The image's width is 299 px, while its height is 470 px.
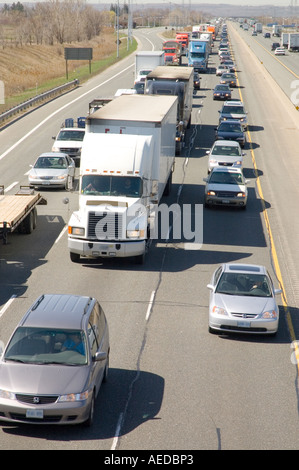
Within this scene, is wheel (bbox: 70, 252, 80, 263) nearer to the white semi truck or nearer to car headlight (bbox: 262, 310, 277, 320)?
the white semi truck

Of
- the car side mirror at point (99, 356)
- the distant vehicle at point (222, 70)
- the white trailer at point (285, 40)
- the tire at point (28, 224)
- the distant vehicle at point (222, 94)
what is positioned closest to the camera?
the car side mirror at point (99, 356)

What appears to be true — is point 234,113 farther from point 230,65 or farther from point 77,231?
point 230,65

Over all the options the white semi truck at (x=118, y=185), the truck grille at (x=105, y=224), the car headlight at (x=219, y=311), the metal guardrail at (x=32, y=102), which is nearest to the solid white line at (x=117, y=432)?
the car headlight at (x=219, y=311)

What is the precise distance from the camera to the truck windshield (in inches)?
906

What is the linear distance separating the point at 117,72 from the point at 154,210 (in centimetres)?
6685

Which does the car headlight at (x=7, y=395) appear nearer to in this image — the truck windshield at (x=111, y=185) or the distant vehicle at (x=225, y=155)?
the truck windshield at (x=111, y=185)

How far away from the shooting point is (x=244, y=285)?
17766 millimetres

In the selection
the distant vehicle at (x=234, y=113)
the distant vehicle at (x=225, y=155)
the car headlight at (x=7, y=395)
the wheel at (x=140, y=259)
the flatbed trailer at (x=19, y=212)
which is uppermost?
the car headlight at (x=7, y=395)

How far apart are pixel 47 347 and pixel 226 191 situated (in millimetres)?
18328

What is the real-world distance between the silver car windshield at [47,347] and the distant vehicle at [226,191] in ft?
58.2

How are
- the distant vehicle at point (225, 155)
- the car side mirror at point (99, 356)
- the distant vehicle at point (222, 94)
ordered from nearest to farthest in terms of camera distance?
1. the car side mirror at point (99, 356)
2. the distant vehicle at point (225, 155)
3. the distant vehicle at point (222, 94)

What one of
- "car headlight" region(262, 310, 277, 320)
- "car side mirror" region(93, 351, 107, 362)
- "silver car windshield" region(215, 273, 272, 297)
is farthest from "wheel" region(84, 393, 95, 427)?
"silver car windshield" region(215, 273, 272, 297)

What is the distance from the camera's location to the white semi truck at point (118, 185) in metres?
22.1

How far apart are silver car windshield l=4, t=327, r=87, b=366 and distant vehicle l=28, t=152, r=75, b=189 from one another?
1968 centimetres
